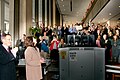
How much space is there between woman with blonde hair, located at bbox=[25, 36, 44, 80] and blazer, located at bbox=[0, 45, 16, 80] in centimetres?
151

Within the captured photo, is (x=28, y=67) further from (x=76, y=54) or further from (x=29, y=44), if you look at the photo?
(x=76, y=54)

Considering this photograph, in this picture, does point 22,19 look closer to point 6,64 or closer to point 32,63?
point 32,63

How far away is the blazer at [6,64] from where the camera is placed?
180 inches

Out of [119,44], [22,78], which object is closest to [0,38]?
[22,78]

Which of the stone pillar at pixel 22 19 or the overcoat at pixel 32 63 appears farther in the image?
the stone pillar at pixel 22 19

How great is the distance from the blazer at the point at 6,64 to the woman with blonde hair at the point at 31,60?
4.96 ft

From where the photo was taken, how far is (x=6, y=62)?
461 cm

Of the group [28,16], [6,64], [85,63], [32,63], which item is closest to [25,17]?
[28,16]

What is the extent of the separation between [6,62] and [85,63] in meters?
2.80

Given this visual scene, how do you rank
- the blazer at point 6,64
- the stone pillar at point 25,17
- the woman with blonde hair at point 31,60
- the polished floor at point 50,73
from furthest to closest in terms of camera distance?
the stone pillar at point 25,17 → the polished floor at point 50,73 → the woman with blonde hair at point 31,60 → the blazer at point 6,64

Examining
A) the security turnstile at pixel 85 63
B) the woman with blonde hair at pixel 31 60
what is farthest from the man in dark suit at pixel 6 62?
the security turnstile at pixel 85 63

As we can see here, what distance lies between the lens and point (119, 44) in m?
10.2

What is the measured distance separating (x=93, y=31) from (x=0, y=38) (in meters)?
8.73

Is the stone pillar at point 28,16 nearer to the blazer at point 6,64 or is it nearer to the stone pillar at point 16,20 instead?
the stone pillar at point 16,20
